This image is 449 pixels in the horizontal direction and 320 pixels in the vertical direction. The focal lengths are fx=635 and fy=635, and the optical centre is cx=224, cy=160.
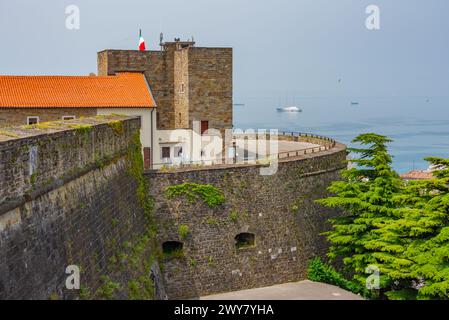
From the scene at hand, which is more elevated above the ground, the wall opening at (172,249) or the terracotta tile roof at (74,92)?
the terracotta tile roof at (74,92)

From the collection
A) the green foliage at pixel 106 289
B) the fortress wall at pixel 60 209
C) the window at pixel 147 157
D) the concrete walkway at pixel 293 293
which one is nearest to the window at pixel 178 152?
the window at pixel 147 157

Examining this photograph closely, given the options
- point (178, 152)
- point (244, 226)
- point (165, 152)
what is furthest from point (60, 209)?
point (178, 152)

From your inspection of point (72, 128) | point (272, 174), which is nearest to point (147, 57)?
point (272, 174)

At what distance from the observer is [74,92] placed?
29234mm

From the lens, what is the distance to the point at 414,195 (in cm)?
2214

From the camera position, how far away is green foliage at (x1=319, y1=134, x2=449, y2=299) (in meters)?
19.8

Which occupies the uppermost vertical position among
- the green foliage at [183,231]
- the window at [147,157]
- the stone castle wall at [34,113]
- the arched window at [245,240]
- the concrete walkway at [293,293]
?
the stone castle wall at [34,113]

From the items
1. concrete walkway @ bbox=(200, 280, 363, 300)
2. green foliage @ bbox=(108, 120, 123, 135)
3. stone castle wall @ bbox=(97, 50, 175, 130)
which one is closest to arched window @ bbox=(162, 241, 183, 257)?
concrete walkway @ bbox=(200, 280, 363, 300)

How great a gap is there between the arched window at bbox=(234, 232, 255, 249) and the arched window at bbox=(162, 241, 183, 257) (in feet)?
7.78

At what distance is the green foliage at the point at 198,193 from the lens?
22094 millimetres

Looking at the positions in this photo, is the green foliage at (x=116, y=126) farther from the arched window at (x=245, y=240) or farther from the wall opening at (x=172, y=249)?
the arched window at (x=245, y=240)

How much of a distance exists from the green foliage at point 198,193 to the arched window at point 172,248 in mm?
1612

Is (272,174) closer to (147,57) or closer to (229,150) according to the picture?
(229,150)

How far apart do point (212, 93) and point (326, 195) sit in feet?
26.9
